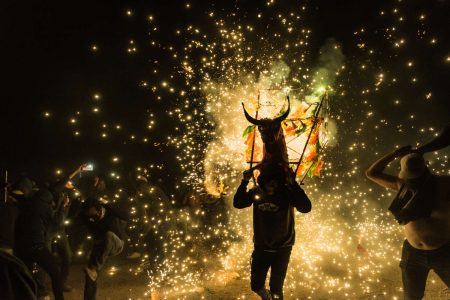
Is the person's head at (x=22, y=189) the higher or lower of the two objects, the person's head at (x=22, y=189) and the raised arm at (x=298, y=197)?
the higher

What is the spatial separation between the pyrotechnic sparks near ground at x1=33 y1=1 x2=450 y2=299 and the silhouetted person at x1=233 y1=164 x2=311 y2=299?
1.87 meters

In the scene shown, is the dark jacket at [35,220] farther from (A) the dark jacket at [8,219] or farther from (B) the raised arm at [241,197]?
(B) the raised arm at [241,197]

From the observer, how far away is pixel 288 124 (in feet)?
19.1

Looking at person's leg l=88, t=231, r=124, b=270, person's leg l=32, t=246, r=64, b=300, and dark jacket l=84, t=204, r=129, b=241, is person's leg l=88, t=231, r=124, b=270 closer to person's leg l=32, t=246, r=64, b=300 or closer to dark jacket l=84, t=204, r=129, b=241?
dark jacket l=84, t=204, r=129, b=241

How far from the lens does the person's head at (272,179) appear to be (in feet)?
12.8

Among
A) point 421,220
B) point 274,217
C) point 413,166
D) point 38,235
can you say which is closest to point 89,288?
point 38,235

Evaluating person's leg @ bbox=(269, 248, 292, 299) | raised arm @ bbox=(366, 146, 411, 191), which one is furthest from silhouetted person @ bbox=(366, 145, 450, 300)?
person's leg @ bbox=(269, 248, 292, 299)

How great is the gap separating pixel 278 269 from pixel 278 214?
73cm

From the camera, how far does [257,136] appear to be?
598cm

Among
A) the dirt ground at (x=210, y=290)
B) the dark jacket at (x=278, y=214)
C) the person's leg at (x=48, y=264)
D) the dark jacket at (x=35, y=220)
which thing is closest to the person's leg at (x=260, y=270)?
the dark jacket at (x=278, y=214)

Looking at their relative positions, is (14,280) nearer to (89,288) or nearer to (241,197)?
(241,197)

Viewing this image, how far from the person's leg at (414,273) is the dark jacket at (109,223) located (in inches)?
167

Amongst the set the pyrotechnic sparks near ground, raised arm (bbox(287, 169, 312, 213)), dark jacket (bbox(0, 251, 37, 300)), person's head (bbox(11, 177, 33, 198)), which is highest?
the pyrotechnic sparks near ground

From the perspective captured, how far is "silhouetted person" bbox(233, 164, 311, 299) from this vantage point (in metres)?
3.91
